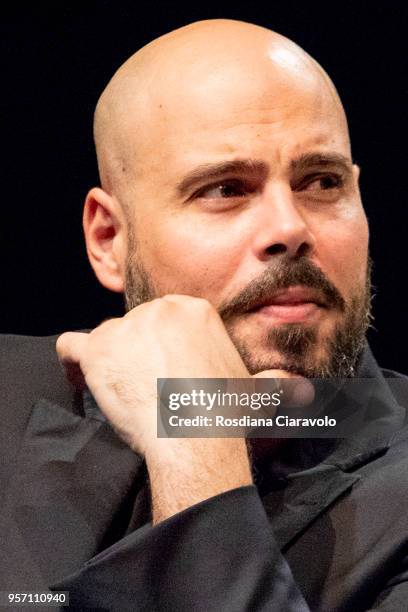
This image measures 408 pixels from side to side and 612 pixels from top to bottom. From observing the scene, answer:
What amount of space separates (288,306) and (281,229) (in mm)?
126

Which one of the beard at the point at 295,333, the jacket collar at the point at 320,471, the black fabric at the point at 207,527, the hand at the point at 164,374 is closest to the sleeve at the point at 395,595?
the black fabric at the point at 207,527

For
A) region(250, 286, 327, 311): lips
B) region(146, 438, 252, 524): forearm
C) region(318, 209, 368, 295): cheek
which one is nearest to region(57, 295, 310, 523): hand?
region(146, 438, 252, 524): forearm

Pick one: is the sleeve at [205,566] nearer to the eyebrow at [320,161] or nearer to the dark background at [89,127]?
the eyebrow at [320,161]

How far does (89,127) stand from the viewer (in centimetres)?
236

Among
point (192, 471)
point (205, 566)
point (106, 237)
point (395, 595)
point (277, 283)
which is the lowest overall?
point (395, 595)

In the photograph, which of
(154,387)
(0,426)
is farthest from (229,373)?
(0,426)

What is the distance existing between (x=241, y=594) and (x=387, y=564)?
0.27 m

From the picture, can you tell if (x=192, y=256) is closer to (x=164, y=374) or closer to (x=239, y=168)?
(x=239, y=168)

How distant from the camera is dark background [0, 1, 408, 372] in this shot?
227 cm

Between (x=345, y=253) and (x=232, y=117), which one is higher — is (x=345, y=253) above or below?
below

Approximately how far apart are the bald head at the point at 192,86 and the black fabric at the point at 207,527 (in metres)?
0.47

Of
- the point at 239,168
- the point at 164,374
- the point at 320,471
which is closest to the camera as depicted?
the point at 164,374

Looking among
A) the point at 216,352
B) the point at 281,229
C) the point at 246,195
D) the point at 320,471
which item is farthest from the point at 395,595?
the point at 246,195

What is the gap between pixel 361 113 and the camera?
7.58ft
